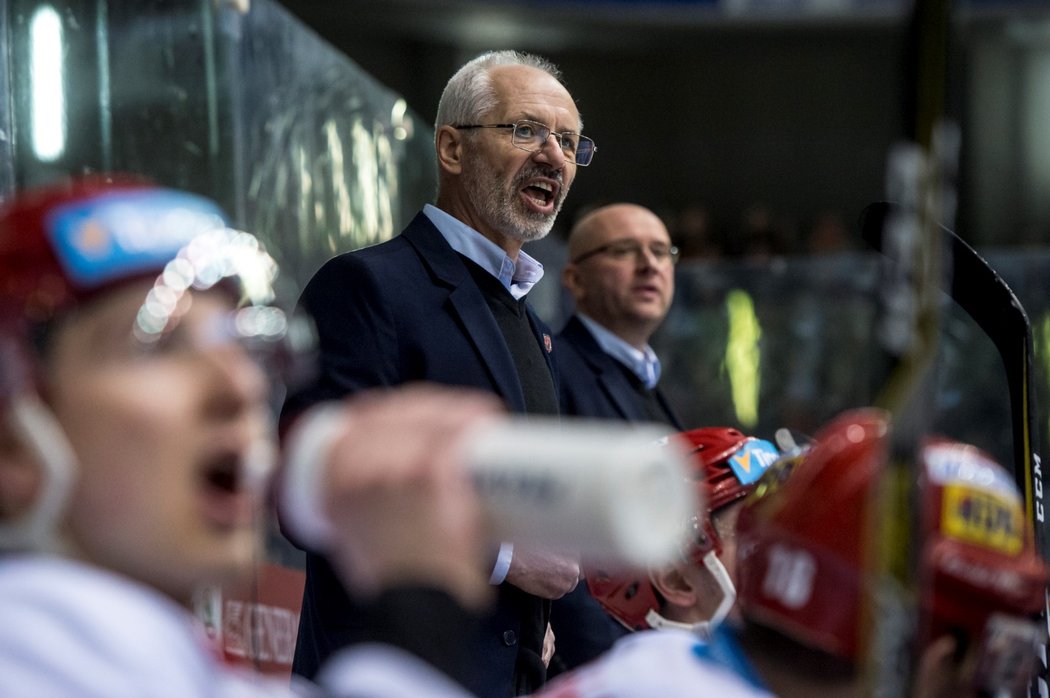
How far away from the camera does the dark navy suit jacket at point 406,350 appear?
249 centimetres

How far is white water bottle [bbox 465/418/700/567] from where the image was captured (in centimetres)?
98

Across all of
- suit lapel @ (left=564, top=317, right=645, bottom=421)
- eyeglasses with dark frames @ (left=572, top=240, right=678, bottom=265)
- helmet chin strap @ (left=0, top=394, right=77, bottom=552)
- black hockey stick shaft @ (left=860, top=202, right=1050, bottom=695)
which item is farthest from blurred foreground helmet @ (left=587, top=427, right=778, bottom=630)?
eyeglasses with dark frames @ (left=572, top=240, right=678, bottom=265)

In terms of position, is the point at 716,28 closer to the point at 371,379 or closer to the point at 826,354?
the point at 826,354

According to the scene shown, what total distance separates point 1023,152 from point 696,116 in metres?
2.47

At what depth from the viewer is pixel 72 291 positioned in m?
1.12

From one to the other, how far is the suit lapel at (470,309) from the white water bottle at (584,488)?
159 centimetres

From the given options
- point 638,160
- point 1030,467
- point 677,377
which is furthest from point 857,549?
point 638,160

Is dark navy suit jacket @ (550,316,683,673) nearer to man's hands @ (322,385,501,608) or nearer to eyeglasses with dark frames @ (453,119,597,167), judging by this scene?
eyeglasses with dark frames @ (453,119,597,167)

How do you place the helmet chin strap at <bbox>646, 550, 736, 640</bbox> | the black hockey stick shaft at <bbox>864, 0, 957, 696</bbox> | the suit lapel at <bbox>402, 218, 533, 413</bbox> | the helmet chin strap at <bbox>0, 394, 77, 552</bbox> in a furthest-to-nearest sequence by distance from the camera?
the suit lapel at <bbox>402, 218, 533, 413</bbox>, the helmet chin strap at <bbox>646, 550, 736, 640</bbox>, the black hockey stick shaft at <bbox>864, 0, 957, 696</bbox>, the helmet chin strap at <bbox>0, 394, 77, 552</bbox>

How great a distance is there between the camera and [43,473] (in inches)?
42.8

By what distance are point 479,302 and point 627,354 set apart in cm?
132

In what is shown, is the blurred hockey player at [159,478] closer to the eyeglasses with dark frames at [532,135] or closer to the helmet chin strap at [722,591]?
the helmet chin strap at [722,591]

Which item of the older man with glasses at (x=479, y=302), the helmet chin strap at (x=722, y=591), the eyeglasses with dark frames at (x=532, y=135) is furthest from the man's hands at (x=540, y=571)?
the eyeglasses with dark frames at (x=532, y=135)

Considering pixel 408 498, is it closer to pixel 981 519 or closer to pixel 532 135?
pixel 981 519
